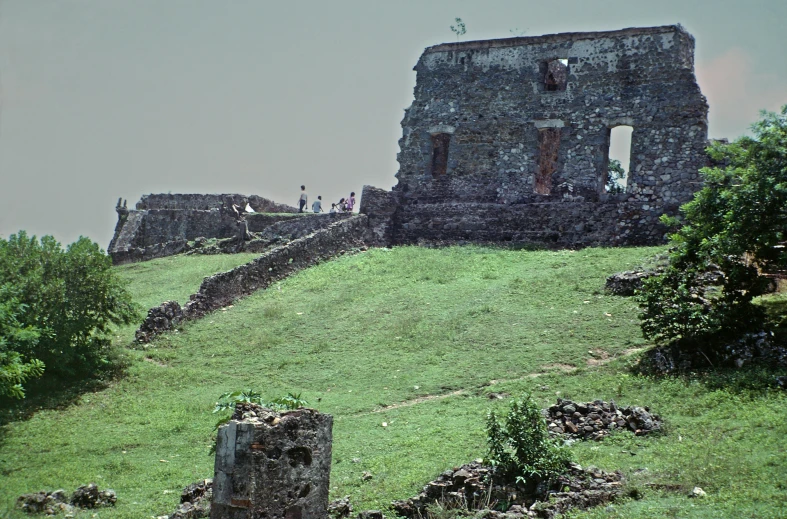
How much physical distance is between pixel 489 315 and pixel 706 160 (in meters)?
12.0

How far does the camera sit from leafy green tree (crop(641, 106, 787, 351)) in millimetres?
16266

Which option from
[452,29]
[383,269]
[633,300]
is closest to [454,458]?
[633,300]

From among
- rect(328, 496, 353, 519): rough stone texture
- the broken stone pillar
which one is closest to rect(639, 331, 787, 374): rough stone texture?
rect(328, 496, 353, 519): rough stone texture

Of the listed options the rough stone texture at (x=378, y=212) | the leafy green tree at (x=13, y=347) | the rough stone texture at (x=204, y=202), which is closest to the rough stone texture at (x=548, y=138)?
the rough stone texture at (x=378, y=212)

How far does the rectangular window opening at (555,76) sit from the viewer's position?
34500mm

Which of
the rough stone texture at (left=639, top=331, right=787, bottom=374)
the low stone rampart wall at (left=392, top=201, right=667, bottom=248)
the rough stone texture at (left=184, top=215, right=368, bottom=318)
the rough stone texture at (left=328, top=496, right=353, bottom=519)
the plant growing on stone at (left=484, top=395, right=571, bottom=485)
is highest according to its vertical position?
the low stone rampart wall at (left=392, top=201, right=667, bottom=248)

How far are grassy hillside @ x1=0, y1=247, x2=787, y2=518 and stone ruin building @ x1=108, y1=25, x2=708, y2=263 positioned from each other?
2.44 m

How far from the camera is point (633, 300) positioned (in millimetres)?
20281

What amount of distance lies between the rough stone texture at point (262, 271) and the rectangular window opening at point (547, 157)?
7090 millimetres

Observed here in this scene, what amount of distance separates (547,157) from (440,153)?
3873 millimetres

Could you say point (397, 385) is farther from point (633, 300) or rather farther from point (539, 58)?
point (539, 58)

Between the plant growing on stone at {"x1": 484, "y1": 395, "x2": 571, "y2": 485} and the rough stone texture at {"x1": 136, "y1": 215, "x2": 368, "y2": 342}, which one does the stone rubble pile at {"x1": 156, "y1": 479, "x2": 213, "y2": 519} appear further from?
the rough stone texture at {"x1": 136, "y1": 215, "x2": 368, "y2": 342}

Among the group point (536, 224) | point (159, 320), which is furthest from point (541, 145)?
point (159, 320)

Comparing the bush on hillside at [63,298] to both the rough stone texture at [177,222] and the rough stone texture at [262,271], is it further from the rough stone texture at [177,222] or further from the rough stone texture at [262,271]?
the rough stone texture at [177,222]
